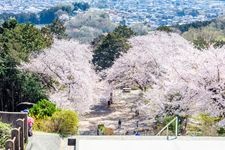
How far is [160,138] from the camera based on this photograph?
1183 centimetres

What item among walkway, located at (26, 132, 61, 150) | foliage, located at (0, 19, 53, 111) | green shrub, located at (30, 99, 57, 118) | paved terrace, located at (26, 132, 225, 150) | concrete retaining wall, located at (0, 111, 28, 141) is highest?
paved terrace, located at (26, 132, 225, 150)

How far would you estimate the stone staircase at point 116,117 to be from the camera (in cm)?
3125

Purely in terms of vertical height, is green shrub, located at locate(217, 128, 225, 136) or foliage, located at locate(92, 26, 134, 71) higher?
green shrub, located at locate(217, 128, 225, 136)

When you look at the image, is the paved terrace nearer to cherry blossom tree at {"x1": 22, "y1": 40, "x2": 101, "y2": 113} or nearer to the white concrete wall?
the white concrete wall

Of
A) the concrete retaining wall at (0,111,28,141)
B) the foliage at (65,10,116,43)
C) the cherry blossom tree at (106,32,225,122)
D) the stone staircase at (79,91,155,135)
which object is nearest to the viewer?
the concrete retaining wall at (0,111,28,141)

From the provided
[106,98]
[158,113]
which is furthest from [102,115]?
[158,113]

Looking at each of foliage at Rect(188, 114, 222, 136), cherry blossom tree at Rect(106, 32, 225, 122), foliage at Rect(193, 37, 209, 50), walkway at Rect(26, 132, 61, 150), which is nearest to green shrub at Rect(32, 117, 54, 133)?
walkway at Rect(26, 132, 61, 150)

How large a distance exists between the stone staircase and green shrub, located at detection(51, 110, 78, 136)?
10945 millimetres

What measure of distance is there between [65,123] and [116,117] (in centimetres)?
1782

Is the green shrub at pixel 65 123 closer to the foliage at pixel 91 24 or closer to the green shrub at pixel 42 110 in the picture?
the green shrub at pixel 42 110

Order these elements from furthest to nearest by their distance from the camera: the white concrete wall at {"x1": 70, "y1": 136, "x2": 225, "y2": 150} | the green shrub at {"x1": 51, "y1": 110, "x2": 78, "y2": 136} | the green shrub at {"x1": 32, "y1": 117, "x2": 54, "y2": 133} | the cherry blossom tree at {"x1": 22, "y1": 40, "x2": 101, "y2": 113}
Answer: the cherry blossom tree at {"x1": 22, "y1": 40, "x2": 101, "y2": 113}, the green shrub at {"x1": 51, "y1": 110, "x2": 78, "y2": 136}, the green shrub at {"x1": 32, "y1": 117, "x2": 54, "y2": 133}, the white concrete wall at {"x1": 70, "y1": 136, "x2": 225, "y2": 150}

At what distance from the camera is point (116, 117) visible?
116 ft

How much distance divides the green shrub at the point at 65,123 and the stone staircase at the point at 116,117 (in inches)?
431

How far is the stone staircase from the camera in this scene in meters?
31.2
